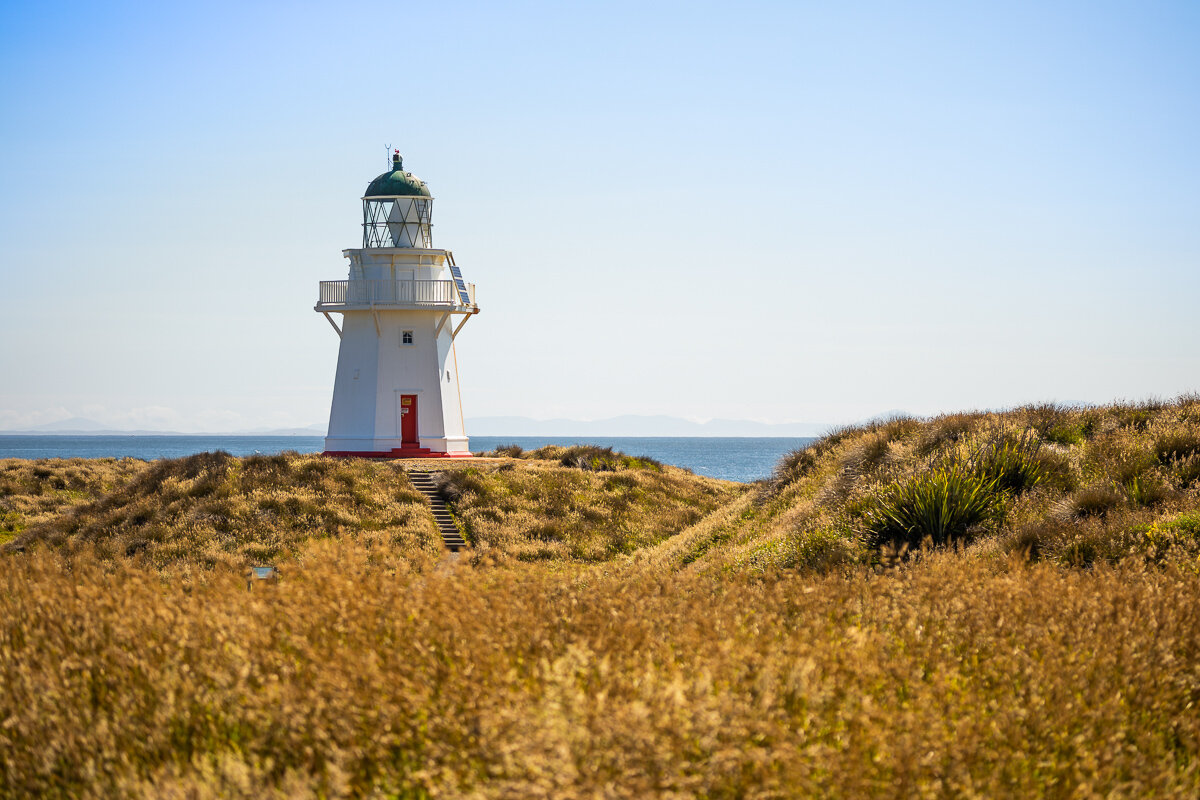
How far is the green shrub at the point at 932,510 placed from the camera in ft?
37.2

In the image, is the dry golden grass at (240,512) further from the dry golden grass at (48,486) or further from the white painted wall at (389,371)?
the white painted wall at (389,371)

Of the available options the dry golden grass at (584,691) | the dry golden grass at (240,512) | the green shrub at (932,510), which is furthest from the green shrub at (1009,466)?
the dry golden grass at (240,512)

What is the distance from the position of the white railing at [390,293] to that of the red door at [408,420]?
134 inches

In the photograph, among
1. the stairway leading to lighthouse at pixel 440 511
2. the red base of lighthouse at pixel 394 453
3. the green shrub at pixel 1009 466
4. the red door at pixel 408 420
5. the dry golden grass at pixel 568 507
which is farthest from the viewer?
the red door at pixel 408 420

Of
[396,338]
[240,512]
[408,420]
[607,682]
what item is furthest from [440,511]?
[607,682]

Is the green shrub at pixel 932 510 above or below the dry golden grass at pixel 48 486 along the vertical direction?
above

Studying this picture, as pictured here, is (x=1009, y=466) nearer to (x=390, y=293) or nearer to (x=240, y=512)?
(x=240, y=512)

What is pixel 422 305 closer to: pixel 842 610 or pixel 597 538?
pixel 597 538

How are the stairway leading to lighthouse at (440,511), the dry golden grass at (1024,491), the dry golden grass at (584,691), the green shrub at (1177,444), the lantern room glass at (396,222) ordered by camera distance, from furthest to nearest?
1. the lantern room glass at (396,222)
2. the stairway leading to lighthouse at (440,511)
3. the green shrub at (1177,444)
4. the dry golden grass at (1024,491)
5. the dry golden grass at (584,691)

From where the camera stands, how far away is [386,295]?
32938 mm

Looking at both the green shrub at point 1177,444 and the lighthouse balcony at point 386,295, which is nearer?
the green shrub at point 1177,444

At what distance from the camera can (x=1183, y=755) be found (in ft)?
15.8

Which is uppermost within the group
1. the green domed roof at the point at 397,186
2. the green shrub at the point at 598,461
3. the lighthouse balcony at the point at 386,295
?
the green domed roof at the point at 397,186

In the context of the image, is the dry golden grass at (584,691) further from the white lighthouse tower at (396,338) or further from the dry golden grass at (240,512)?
the white lighthouse tower at (396,338)
